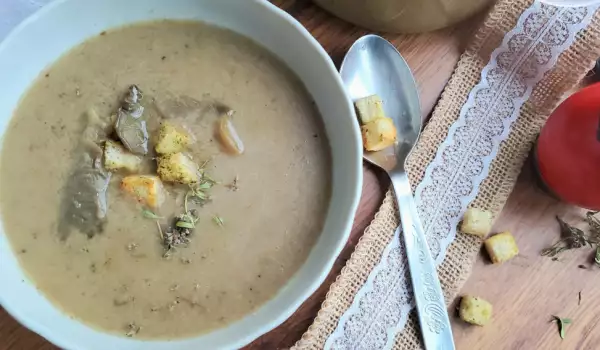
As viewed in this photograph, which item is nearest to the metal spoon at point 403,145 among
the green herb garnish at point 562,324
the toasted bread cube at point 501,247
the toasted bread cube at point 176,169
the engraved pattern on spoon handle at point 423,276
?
the engraved pattern on spoon handle at point 423,276

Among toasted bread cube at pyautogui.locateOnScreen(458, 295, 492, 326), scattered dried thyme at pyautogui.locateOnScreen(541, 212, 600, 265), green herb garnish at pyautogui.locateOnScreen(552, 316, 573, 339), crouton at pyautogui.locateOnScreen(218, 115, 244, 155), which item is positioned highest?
crouton at pyautogui.locateOnScreen(218, 115, 244, 155)

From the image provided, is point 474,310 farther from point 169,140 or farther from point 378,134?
point 169,140

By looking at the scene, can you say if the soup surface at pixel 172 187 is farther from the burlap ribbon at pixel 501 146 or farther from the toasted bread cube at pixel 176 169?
the burlap ribbon at pixel 501 146

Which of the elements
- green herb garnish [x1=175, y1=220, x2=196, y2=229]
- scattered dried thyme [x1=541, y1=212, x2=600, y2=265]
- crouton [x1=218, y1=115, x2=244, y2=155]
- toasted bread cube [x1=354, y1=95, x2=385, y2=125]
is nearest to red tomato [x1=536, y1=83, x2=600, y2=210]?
scattered dried thyme [x1=541, y1=212, x2=600, y2=265]

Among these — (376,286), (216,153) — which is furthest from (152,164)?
(376,286)

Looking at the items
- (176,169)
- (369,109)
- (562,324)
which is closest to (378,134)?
(369,109)

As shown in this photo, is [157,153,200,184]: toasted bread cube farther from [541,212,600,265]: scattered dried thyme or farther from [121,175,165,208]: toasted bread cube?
[541,212,600,265]: scattered dried thyme

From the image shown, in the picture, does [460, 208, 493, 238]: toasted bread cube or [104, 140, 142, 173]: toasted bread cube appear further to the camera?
[460, 208, 493, 238]: toasted bread cube
